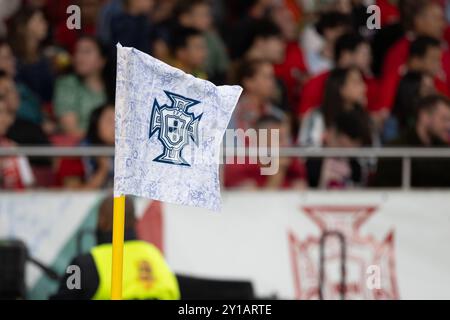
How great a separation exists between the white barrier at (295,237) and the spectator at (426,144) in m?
0.19

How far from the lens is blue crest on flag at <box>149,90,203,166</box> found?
27.8 feet

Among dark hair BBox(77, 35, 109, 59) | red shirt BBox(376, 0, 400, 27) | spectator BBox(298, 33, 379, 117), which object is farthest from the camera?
red shirt BBox(376, 0, 400, 27)

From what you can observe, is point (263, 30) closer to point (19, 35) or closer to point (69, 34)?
point (69, 34)

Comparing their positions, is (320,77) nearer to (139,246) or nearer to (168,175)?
(139,246)

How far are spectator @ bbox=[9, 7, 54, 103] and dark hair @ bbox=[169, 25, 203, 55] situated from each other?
3.77 feet

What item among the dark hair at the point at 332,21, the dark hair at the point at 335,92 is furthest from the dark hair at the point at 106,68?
the dark hair at the point at 332,21

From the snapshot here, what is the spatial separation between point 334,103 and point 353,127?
15.6 inches

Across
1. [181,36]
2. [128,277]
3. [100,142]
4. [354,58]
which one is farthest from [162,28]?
[128,277]

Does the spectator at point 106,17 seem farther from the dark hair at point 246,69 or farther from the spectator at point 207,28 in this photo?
the dark hair at point 246,69

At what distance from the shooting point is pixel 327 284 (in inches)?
504

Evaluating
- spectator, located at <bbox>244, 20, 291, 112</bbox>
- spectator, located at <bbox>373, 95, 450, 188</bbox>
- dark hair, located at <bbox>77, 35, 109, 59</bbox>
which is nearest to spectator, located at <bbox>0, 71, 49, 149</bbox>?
→ dark hair, located at <bbox>77, 35, 109, 59</bbox>

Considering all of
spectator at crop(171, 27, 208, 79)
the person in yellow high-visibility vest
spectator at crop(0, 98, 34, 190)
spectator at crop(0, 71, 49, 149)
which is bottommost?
the person in yellow high-visibility vest

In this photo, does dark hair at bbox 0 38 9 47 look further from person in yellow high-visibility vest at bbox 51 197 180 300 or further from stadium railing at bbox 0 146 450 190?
person in yellow high-visibility vest at bbox 51 197 180 300
